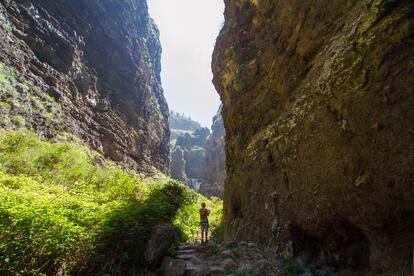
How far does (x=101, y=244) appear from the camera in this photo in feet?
28.1

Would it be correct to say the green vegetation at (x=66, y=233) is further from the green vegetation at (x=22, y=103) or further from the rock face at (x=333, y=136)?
the green vegetation at (x=22, y=103)

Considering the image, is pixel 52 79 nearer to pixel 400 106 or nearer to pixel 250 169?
pixel 250 169

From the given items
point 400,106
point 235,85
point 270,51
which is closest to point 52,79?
point 235,85

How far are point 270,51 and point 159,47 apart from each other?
248 feet

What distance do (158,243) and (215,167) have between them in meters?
75.9

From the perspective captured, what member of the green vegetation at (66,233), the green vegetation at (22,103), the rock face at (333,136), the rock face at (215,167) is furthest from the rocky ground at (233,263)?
the rock face at (215,167)

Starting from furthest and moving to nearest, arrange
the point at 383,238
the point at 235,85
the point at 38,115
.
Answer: the point at 38,115, the point at 235,85, the point at 383,238

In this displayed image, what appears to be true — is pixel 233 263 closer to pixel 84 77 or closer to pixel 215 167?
pixel 84 77

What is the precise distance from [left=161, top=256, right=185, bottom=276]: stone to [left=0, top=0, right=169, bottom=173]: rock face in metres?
20.2

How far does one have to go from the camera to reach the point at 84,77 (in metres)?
41.9

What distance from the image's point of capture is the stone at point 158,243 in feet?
30.9

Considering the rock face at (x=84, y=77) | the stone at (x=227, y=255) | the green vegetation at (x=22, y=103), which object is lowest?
the stone at (x=227, y=255)

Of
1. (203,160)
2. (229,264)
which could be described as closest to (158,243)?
(229,264)

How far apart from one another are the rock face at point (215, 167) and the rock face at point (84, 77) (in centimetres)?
1757
